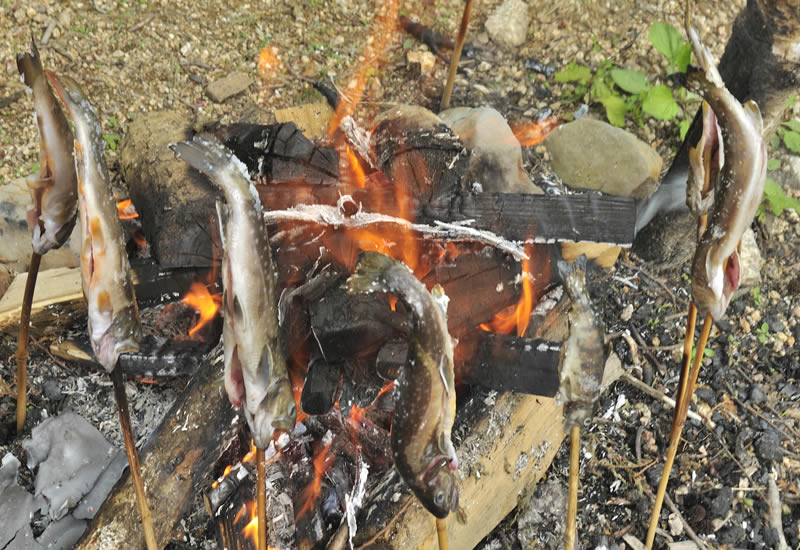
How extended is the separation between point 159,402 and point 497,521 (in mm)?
1469

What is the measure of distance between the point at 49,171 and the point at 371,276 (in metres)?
1.13

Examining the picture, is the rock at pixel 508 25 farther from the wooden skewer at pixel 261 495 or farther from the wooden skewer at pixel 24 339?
the wooden skewer at pixel 261 495

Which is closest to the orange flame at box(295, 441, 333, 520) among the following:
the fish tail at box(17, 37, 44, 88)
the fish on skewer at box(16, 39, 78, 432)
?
the fish on skewer at box(16, 39, 78, 432)

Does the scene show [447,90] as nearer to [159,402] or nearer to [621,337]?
[621,337]

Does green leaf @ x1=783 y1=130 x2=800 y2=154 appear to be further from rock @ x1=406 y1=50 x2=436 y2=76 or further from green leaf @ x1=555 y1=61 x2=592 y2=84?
rock @ x1=406 y1=50 x2=436 y2=76

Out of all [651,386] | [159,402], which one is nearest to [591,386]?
[651,386]

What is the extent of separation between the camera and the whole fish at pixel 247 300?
5.16 ft

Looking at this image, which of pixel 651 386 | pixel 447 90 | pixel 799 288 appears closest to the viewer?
pixel 651 386

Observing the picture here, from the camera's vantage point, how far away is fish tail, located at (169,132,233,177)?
1.56 meters

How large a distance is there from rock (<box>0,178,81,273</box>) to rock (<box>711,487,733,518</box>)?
2.95 metres

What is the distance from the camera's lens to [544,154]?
3.47m

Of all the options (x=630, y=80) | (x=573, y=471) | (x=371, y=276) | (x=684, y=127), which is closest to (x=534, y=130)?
(x=630, y=80)

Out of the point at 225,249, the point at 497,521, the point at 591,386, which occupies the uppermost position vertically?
the point at 225,249

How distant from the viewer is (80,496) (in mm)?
2400
